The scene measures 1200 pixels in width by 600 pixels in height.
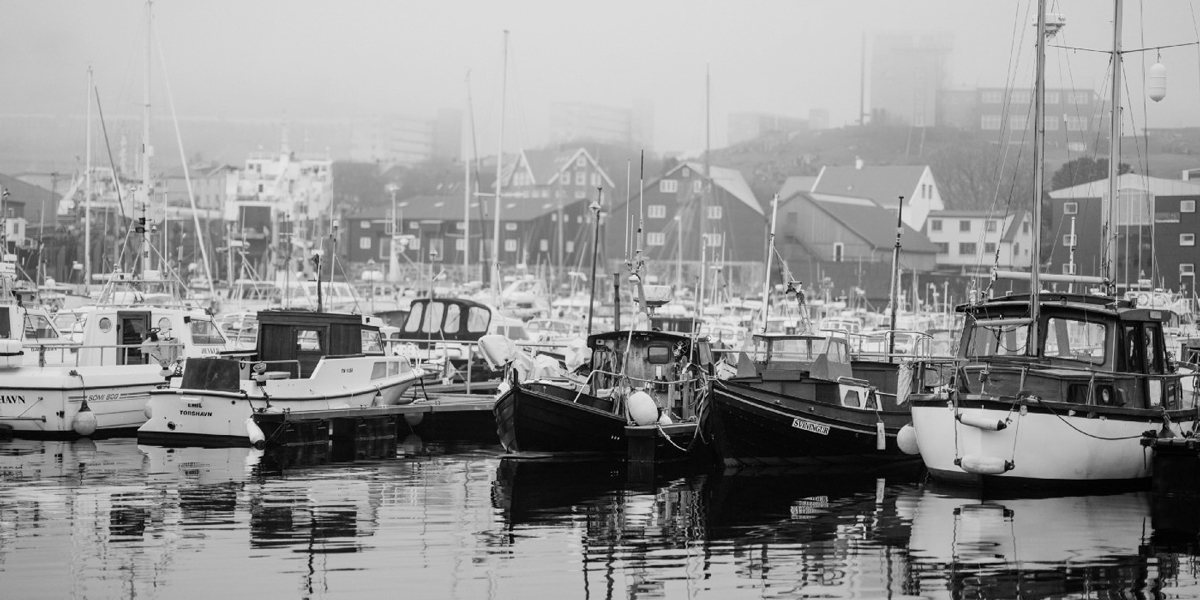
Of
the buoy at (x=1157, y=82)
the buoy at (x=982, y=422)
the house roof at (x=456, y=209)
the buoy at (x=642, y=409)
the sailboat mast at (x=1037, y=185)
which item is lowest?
the buoy at (x=642, y=409)

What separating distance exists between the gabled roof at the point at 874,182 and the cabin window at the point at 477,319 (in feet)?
232

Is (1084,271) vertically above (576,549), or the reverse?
(1084,271)

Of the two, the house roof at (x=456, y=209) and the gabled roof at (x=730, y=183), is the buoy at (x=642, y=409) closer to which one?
the gabled roof at (x=730, y=183)

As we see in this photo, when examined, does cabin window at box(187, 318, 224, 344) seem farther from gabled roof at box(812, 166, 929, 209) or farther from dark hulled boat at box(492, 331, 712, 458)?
gabled roof at box(812, 166, 929, 209)

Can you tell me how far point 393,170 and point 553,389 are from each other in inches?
4801

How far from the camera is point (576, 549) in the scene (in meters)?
16.4

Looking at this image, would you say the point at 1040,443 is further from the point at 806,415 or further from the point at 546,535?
the point at 546,535

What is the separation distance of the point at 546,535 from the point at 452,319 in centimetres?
2551

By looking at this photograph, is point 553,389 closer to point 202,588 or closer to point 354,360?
point 354,360

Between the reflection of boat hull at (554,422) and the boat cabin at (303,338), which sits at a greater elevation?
the boat cabin at (303,338)

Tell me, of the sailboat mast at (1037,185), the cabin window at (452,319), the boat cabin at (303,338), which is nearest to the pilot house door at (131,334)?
the boat cabin at (303,338)

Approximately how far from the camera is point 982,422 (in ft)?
67.8

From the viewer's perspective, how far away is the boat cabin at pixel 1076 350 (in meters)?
21.6

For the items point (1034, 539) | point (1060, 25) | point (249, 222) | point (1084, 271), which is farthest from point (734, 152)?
point (1034, 539)
